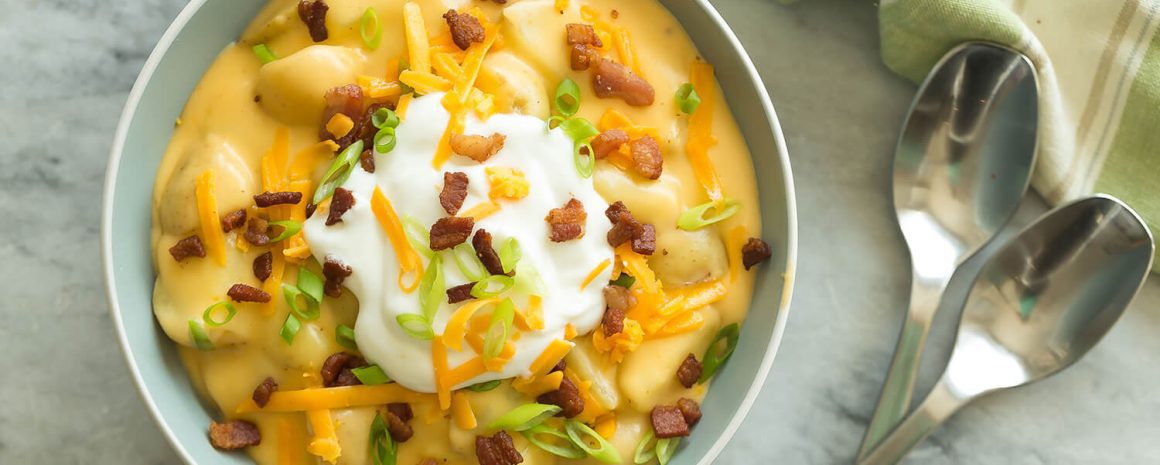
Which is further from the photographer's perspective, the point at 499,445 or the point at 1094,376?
the point at 1094,376

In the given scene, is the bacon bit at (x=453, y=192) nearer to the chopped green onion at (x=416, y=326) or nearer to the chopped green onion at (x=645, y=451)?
the chopped green onion at (x=416, y=326)

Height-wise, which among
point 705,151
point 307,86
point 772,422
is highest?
point 307,86

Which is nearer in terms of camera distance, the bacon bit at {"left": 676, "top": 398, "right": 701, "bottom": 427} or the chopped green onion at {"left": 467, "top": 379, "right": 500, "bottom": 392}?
the chopped green onion at {"left": 467, "top": 379, "right": 500, "bottom": 392}

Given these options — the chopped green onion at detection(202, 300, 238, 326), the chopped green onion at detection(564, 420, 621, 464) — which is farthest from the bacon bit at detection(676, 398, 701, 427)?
the chopped green onion at detection(202, 300, 238, 326)

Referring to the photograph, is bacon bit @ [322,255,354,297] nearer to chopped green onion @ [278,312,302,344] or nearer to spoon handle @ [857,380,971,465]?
chopped green onion @ [278,312,302,344]

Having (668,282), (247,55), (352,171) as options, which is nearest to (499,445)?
(668,282)

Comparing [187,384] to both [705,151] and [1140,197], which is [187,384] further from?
[1140,197]

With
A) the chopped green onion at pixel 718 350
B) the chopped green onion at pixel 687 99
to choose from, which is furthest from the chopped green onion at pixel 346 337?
the chopped green onion at pixel 687 99
